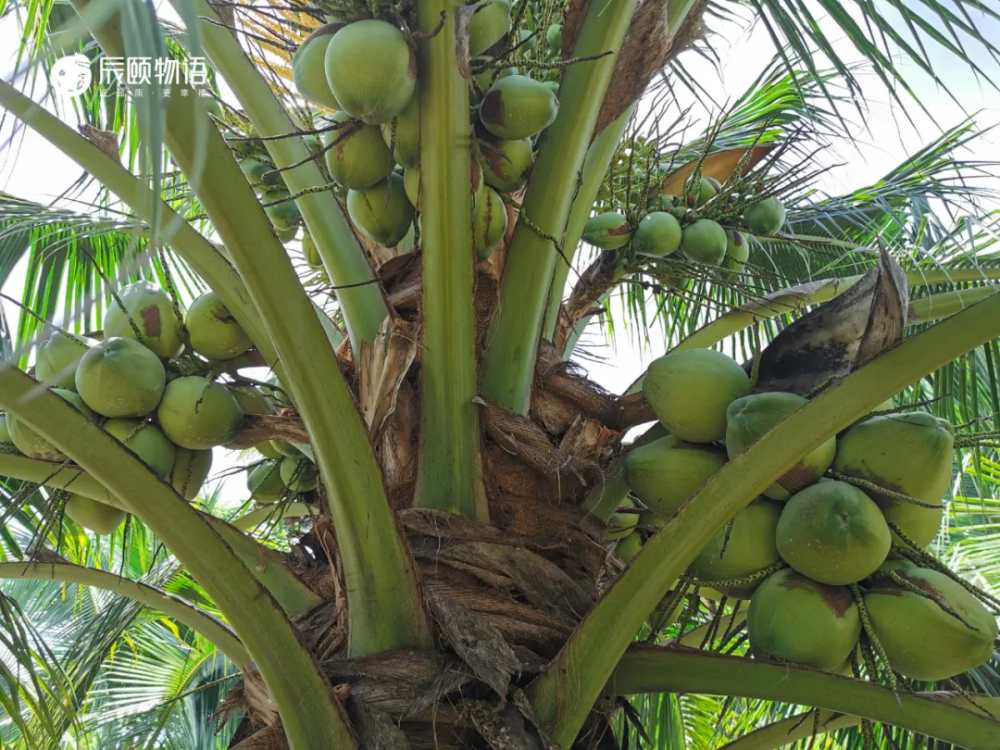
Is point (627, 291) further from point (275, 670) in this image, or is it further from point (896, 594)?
point (275, 670)

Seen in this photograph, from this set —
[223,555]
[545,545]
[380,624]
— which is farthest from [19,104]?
[545,545]

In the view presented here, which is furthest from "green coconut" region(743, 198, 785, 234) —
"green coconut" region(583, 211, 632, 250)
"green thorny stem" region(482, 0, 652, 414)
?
"green thorny stem" region(482, 0, 652, 414)

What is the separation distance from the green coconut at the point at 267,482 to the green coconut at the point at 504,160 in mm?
913

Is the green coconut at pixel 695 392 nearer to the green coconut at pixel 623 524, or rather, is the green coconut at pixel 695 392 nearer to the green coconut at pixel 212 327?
the green coconut at pixel 623 524

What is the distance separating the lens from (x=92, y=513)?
166 centimetres

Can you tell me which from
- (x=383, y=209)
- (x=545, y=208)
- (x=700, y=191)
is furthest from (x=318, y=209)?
(x=700, y=191)

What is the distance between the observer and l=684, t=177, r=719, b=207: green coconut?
1.99 metres

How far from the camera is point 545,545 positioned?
140 cm

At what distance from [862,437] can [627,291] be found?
5.95ft

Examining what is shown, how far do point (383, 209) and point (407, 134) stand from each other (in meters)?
0.17

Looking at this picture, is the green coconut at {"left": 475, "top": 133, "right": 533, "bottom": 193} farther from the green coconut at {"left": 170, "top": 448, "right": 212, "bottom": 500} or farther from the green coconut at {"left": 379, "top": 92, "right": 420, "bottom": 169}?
the green coconut at {"left": 170, "top": 448, "right": 212, "bottom": 500}

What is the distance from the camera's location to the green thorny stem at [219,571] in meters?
1.04

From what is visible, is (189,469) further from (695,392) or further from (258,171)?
(695,392)

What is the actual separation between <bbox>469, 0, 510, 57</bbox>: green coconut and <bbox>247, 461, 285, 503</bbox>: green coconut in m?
1.08
